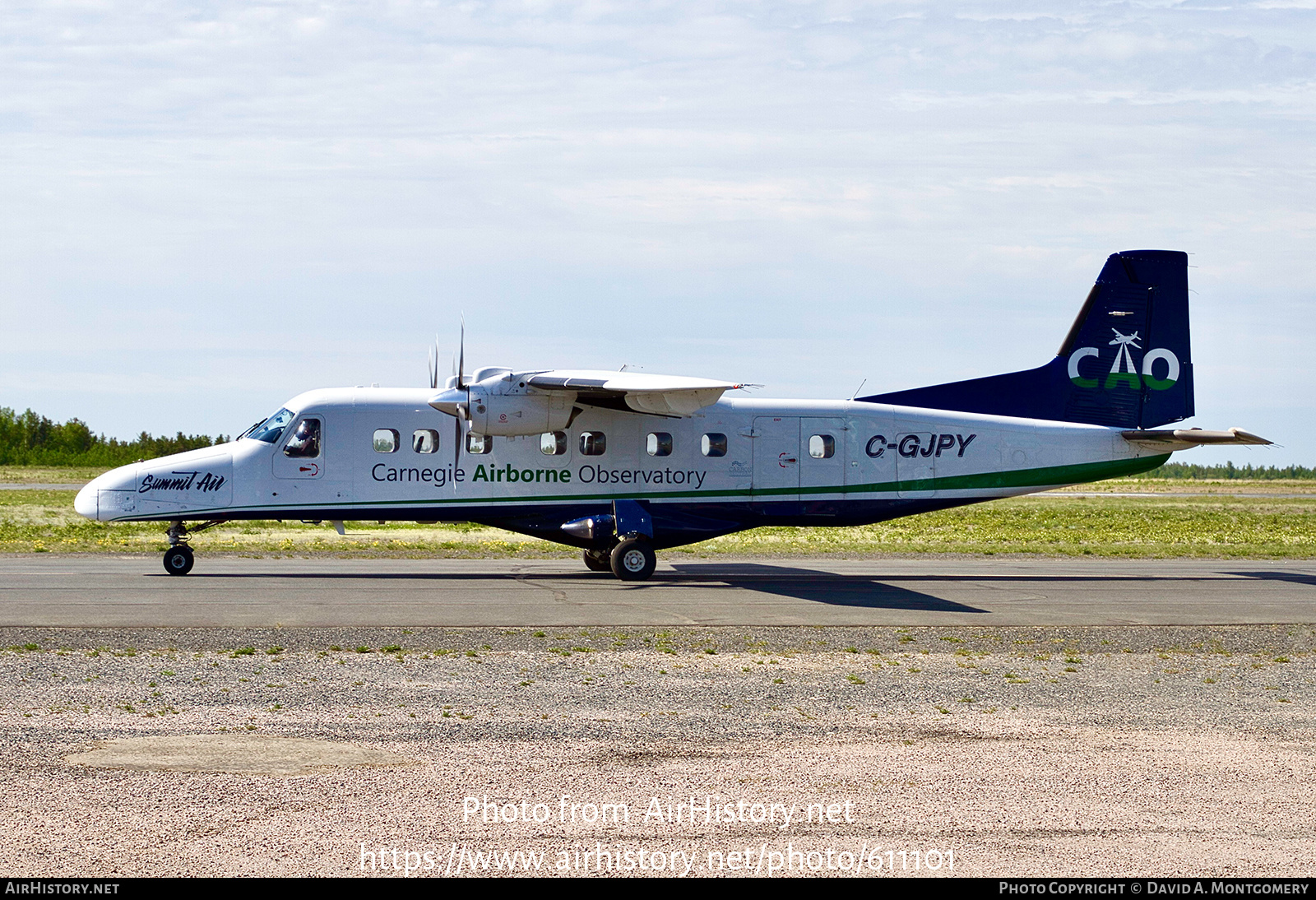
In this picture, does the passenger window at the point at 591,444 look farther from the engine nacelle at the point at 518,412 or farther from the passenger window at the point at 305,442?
the passenger window at the point at 305,442

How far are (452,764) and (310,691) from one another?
3.00m

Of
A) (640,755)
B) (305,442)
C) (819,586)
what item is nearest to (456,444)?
(305,442)

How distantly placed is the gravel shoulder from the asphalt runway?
5.84 feet

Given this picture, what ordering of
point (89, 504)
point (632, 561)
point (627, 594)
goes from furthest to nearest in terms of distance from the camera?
point (632, 561), point (89, 504), point (627, 594)

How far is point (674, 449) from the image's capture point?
21.8 m

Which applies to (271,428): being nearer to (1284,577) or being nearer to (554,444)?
(554,444)

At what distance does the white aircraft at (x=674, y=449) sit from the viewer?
67.5 feet

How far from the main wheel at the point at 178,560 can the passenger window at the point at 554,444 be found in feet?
20.9

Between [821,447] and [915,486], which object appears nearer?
[821,447]

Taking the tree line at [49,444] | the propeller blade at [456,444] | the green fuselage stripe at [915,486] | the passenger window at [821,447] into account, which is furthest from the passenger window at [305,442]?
the tree line at [49,444]

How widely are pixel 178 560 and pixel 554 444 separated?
6.79 metres

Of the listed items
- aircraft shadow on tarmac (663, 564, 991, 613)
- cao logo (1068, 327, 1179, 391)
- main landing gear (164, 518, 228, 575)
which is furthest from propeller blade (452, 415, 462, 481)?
cao logo (1068, 327, 1179, 391)

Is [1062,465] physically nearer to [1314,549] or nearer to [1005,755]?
[1314,549]
